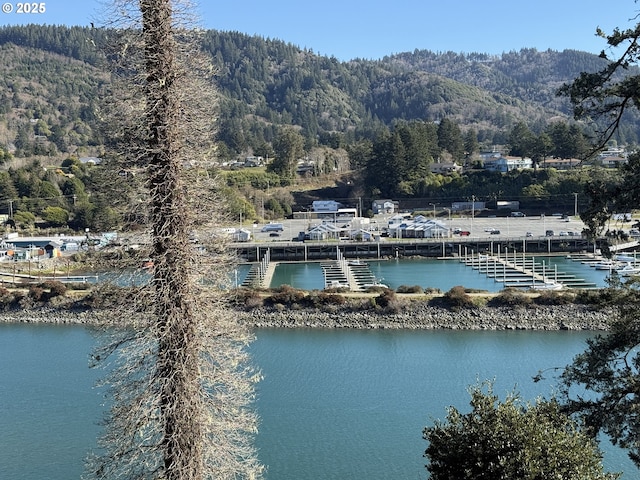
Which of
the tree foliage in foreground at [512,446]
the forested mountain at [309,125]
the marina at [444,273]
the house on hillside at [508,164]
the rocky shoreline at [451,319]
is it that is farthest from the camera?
the house on hillside at [508,164]

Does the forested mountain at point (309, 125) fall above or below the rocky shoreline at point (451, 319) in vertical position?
above

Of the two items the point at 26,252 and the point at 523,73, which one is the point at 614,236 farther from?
the point at 523,73

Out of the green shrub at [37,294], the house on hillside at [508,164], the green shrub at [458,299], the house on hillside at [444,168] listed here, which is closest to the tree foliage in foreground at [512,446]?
the green shrub at [458,299]

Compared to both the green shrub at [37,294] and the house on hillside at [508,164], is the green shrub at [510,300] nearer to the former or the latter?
the green shrub at [37,294]

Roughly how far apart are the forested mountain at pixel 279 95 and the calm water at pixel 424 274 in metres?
29.7

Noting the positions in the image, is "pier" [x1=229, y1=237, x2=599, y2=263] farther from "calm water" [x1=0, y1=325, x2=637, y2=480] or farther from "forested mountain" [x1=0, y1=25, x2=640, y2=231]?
"calm water" [x1=0, y1=325, x2=637, y2=480]

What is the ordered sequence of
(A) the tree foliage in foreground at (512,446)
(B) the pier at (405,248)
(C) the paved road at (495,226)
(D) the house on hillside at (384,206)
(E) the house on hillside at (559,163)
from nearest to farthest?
1. (A) the tree foliage in foreground at (512,446)
2. (B) the pier at (405,248)
3. (C) the paved road at (495,226)
4. (D) the house on hillside at (384,206)
5. (E) the house on hillside at (559,163)

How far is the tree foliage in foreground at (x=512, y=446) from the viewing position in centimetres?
306

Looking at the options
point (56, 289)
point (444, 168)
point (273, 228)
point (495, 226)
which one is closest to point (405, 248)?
point (495, 226)

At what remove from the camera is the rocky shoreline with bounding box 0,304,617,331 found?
13.1 m

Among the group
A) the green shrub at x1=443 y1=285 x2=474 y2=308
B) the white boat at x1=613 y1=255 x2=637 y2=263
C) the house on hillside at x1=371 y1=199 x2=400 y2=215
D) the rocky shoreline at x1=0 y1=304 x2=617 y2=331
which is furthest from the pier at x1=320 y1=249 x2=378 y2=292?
the house on hillside at x1=371 y1=199 x2=400 y2=215

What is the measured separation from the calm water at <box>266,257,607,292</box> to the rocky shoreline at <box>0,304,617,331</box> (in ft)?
9.21

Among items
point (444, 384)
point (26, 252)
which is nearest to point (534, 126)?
point (26, 252)

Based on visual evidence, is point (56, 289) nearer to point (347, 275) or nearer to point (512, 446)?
point (347, 275)
